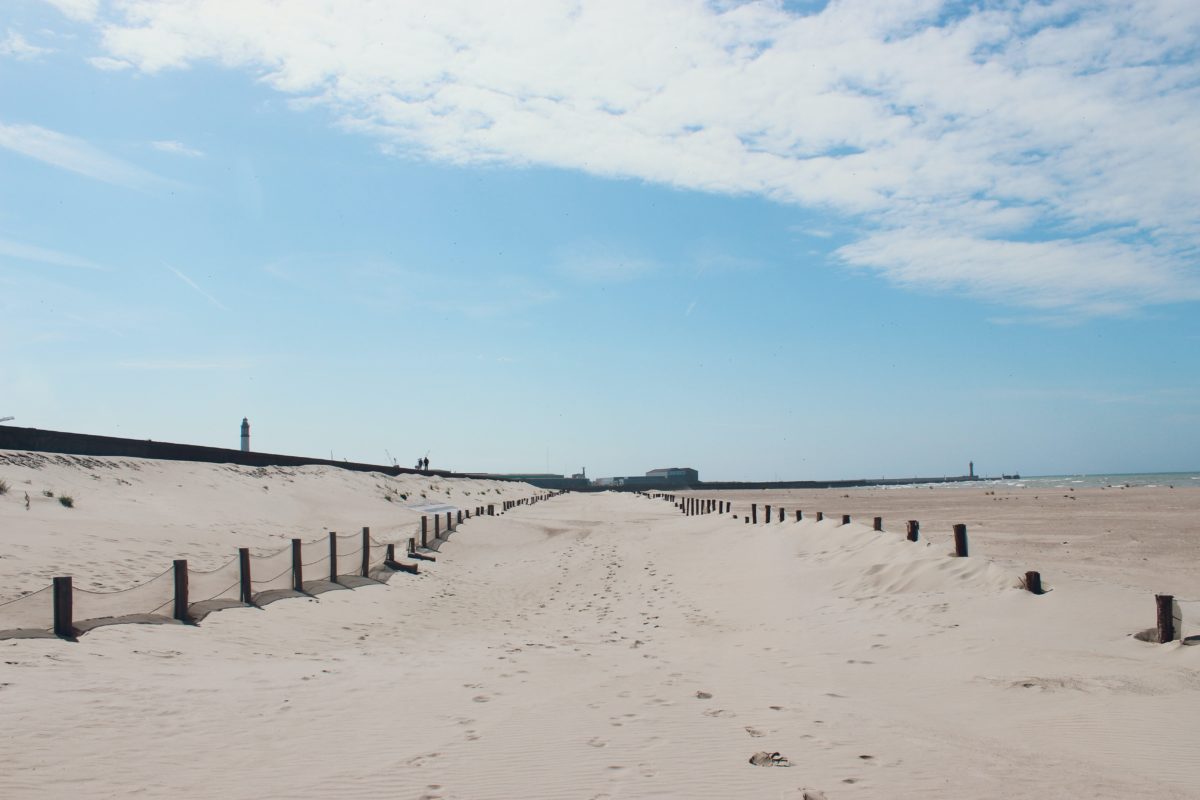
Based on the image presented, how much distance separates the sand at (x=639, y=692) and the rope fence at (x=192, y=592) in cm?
41

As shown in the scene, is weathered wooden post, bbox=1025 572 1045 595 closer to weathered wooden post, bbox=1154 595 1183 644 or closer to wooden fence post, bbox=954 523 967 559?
wooden fence post, bbox=954 523 967 559

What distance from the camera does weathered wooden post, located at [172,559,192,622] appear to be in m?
11.6

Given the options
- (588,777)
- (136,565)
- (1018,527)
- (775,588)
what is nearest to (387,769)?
(588,777)

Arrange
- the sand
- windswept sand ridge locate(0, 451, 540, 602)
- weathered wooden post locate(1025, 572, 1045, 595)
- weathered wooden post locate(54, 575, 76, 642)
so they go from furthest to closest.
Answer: windswept sand ridge locate(0, 451, 540, 602)
weathered wooden post locate(1025, 572, 1045, 595)
weathered wooden post locate(54, 575, 76, 642)
the sand

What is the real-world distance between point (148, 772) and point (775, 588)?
40.5 feet

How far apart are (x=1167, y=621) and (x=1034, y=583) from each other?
3.11 metres

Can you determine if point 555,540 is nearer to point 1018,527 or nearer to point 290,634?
point 1018,527

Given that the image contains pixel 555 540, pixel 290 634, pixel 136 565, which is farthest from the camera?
pixel 555 540

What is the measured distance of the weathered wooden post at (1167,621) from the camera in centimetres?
881

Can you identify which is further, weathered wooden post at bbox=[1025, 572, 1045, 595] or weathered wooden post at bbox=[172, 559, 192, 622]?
weathered wooden post at bbox=[1025, 572, 1045, 595]

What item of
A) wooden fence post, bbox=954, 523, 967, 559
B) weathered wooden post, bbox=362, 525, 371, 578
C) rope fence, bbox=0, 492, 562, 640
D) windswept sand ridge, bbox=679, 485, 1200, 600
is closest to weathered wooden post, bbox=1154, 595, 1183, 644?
windswept sand ridge, bbox=679, 485, 1200, 600

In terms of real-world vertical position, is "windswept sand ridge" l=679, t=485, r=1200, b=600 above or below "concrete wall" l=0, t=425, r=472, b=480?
below

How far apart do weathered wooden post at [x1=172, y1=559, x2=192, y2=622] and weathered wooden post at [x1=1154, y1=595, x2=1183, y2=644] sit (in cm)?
1239

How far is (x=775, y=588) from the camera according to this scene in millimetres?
16172
